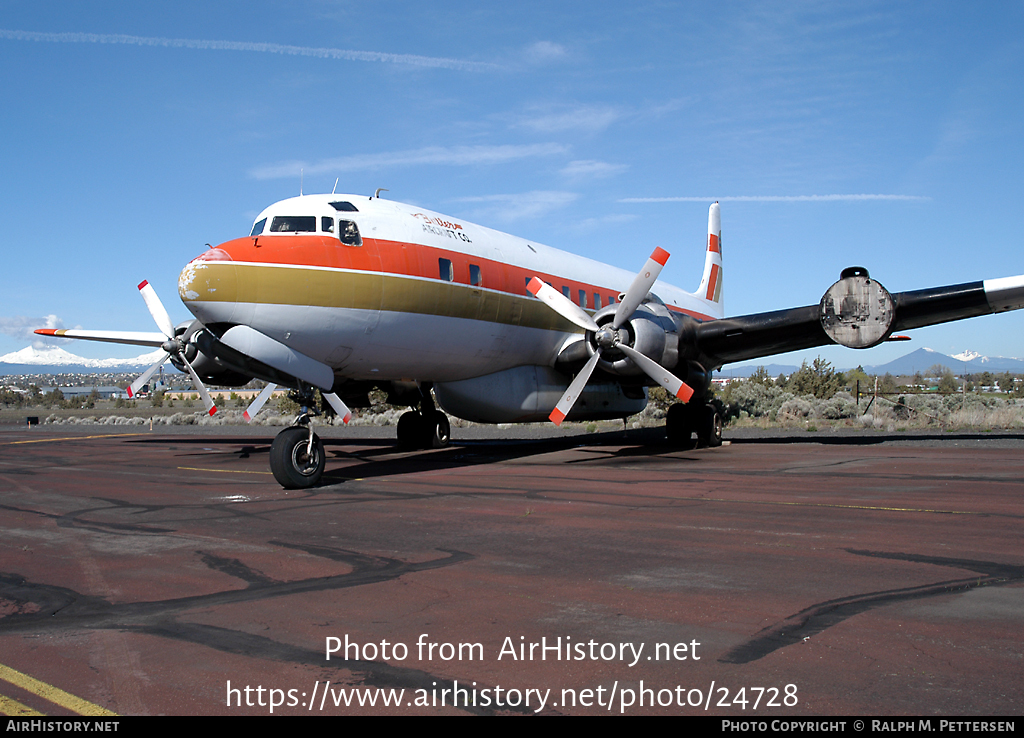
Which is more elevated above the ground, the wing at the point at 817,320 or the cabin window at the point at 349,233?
the cabin window at the point at 349,233

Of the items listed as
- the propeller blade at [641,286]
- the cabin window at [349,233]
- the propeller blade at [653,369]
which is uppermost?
the cabin window at [349,233]

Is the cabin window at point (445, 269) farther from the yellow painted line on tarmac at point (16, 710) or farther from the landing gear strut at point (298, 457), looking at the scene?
the yellow painted line on tarmac at point (16, 710)

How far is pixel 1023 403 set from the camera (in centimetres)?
3416

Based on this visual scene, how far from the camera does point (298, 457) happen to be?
12602 millimetres

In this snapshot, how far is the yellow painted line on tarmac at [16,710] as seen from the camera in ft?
11.7

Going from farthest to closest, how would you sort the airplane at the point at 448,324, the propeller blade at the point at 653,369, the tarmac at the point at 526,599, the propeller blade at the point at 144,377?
1. the propeller blade at the point at 144,377
2. the propeller blade at the point at 653,369
3. the airplane at the point at 448,324
4. the tarmac at the point at 526,599

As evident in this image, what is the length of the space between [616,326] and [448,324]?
12.6 feet

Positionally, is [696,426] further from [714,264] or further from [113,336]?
[113,336]

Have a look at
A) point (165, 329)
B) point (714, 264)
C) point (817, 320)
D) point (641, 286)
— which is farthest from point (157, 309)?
point (714, 264)

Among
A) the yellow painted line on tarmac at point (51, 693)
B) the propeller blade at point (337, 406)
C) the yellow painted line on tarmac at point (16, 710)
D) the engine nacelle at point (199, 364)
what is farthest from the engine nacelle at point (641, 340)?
the yellow painted line on tarmac at point (16, 710)

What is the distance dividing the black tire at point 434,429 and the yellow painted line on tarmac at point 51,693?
16.3 m

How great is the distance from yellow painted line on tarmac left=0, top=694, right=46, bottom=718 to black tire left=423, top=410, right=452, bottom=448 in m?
16.6

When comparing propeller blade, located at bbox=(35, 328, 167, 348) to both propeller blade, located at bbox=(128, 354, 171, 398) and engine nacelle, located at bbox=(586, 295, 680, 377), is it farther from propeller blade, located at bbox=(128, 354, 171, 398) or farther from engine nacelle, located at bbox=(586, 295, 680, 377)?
engine nacelle, located at bbox=(586, 295, 680, 377)

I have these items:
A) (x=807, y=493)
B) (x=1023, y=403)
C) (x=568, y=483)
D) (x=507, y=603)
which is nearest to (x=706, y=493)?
(x=807, y=493)
